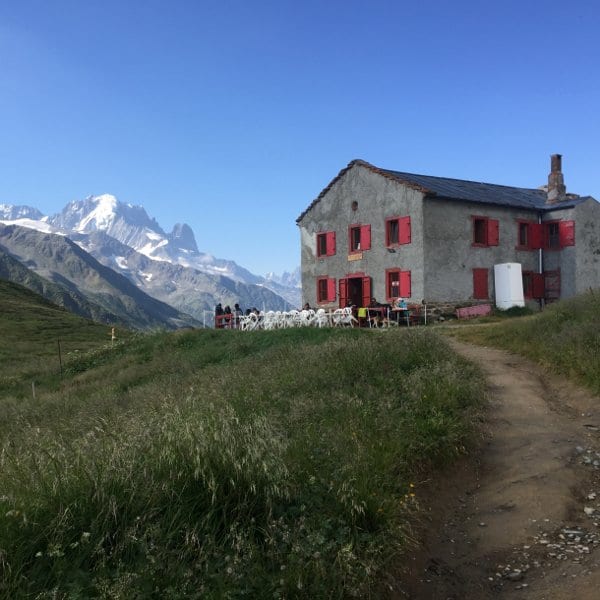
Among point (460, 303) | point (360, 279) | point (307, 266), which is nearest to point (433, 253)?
point (460, 303)

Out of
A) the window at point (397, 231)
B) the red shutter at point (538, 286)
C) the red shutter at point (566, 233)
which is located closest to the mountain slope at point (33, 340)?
the window at point (397, 231)

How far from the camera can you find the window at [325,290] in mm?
30328

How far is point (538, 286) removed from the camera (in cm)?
2945

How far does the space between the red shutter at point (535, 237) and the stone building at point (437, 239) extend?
6 centimetres

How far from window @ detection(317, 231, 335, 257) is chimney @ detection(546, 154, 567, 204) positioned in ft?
43.4

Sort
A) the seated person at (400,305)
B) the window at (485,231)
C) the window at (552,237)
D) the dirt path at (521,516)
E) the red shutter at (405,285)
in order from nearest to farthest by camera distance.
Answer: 1. the dirt path at (521,516)
2. the seated person at (400,305)
3. the red shutter at (405,285)
4. the window at (485,231)
5. the window at (552,237)

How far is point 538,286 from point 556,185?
22.7 feet

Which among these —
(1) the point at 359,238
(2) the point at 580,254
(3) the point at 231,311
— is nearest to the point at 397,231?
(1) the point at 359,238

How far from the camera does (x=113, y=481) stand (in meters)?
3.58

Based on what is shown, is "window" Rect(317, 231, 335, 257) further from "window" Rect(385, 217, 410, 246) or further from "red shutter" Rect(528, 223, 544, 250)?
"red shutter" Rect(528, 223, 544, 250)

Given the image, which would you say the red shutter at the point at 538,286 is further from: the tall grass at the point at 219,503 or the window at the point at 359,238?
the tall grass at the point at 219,503

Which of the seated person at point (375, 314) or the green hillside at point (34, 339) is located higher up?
the seated person at point (375, 314)

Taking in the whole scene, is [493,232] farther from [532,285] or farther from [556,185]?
[556,185]

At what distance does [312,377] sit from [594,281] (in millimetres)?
27044
